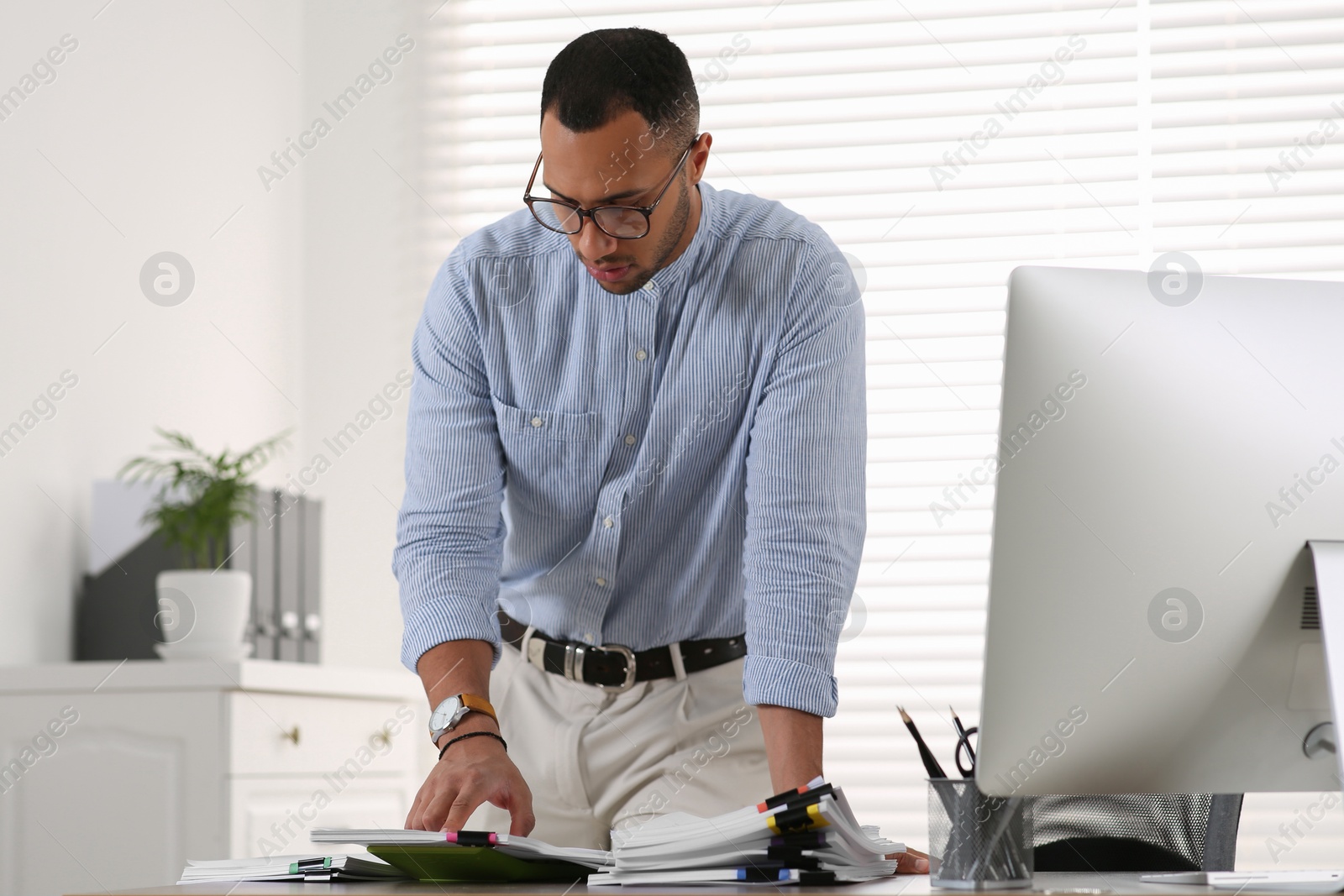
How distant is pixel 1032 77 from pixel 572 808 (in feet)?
7.25

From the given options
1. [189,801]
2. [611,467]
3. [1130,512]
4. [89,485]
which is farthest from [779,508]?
[89,485]

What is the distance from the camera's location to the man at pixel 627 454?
4.42 ft

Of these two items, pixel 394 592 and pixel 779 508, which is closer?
pixel 779 508

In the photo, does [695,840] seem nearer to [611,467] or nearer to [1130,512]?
[1130,512]

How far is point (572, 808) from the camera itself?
4.71ft

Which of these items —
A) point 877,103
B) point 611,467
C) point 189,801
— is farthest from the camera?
point 877,103

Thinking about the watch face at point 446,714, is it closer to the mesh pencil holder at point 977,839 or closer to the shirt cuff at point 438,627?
the shirt cuff at point 438,627

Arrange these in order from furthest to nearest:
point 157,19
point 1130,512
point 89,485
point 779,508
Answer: point 157,19, point 89,485, point 779,508, point 1130,512

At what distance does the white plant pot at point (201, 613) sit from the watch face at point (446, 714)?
3.93ft

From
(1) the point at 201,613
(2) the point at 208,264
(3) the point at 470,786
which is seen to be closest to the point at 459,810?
(3) the point at 470,786

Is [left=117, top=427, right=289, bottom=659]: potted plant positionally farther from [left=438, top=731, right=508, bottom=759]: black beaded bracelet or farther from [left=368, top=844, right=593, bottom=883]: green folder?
[left=368, top=844, right=593, bottom=883]: green folder

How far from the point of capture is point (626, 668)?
1464mm

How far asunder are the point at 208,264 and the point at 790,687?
2118 millimetres

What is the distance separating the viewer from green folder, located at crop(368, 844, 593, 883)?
0.85 metres
